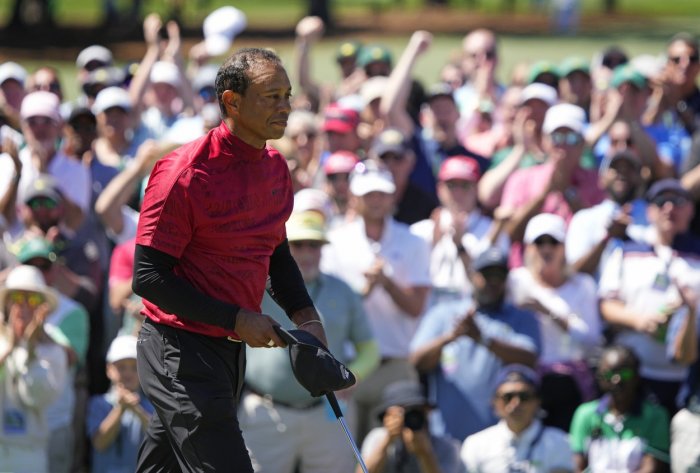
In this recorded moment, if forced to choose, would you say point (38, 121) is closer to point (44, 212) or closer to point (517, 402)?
point (44, 212)

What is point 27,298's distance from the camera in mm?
7621

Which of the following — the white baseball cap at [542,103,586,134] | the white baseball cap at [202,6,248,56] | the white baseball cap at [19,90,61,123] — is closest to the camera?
the white baseball cap at [542,103,586,134]

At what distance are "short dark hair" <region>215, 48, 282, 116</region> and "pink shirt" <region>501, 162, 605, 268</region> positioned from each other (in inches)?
161

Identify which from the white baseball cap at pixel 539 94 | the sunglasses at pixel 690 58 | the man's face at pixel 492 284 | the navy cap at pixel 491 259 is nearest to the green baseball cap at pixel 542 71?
the white baseball cap at pixel 539 94

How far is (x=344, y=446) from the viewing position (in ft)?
24.0

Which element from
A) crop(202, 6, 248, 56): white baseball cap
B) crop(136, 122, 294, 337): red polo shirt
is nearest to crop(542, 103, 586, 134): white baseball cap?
crop(202, 6, 248, 56): white baseball cap

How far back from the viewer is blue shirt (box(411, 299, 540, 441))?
7.50 m

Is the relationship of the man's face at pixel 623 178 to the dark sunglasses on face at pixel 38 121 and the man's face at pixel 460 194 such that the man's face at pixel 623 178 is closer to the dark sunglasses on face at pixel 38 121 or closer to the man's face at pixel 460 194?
the man's face at pixel 460 194

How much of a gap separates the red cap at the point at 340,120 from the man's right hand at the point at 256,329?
489 cm

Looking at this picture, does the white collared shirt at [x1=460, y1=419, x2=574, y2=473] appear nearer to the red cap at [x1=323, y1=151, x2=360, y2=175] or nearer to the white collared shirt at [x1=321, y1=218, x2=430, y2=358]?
the white collared shirt at [x1=321, y1=218, x2=430, y2=358]

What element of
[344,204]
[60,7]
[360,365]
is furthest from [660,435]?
[60,7]

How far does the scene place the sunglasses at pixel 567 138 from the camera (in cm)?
847

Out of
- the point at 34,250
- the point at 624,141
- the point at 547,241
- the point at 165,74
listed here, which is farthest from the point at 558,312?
the point at 165,74

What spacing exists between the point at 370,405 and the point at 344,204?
1519 mm
